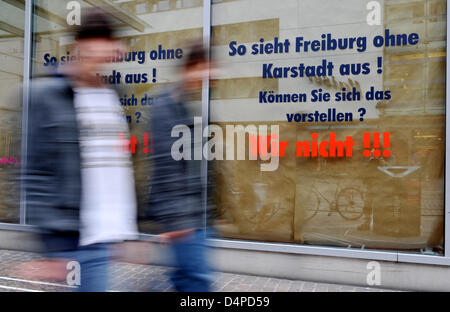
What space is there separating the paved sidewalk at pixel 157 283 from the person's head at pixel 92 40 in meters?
2.55

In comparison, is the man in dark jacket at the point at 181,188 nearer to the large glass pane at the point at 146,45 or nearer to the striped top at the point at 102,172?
the striped top at the point at 102,172

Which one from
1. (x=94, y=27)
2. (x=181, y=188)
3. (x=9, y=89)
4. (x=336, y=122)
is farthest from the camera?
(x=9, y=89)

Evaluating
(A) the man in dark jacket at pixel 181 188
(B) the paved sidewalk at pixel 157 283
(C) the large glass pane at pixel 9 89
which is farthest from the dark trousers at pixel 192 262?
(C) the large glass pane at pixel 9 89

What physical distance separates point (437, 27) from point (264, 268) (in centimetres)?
326

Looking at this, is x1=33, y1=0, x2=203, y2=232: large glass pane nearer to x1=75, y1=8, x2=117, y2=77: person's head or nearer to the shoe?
the shoe

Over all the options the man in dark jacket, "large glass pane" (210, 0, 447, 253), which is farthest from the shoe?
the man in dark jacket

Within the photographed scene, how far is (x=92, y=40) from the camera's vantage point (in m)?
2.14

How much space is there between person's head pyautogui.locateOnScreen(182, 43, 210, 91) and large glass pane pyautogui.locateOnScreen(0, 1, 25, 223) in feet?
14.0

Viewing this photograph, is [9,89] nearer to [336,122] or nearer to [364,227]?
[336,122]

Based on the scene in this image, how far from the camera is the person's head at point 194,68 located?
8.52 feet

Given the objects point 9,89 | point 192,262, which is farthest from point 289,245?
point 9,89

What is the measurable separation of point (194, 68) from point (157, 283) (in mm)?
2752
